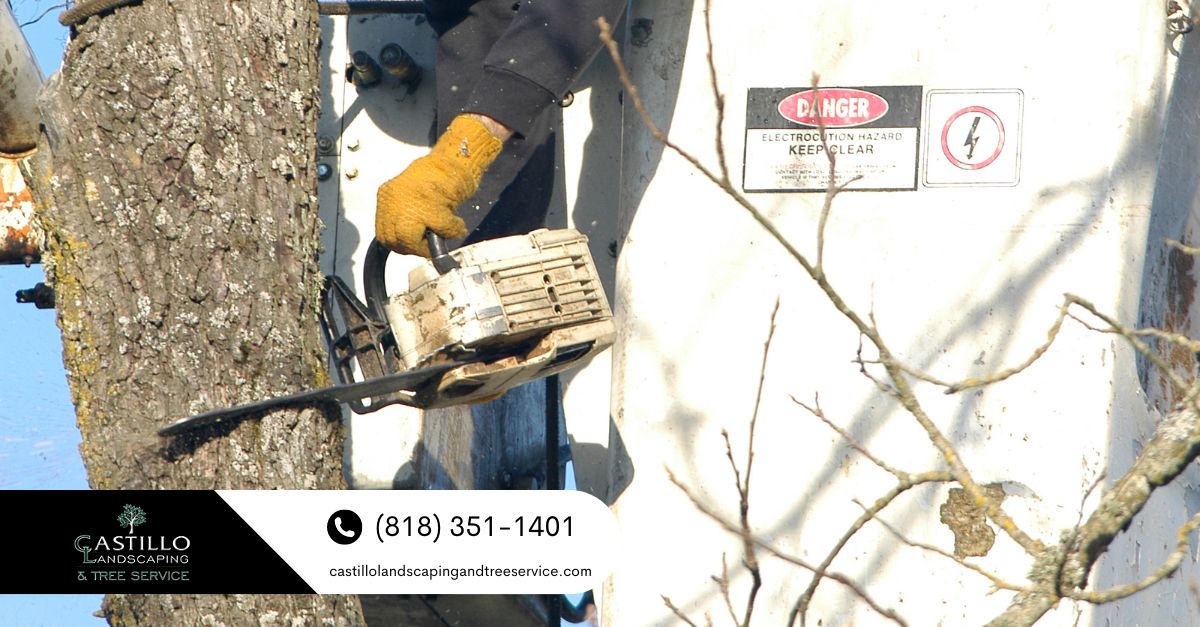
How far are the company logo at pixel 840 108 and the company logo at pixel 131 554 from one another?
1461 mm

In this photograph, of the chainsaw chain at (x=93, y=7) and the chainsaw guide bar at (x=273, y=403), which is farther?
the chainsaw chain at (x=93, y=7)

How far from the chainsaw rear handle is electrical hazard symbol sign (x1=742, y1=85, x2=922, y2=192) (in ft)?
2.06

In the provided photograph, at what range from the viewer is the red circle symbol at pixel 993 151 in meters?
2.91

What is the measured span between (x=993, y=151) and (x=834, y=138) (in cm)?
30

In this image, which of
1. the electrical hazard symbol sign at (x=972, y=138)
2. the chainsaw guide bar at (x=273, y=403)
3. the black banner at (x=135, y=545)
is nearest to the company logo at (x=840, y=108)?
the electrical hazard symbol sign at (x=972, y=138)

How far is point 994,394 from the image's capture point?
2.80 metres

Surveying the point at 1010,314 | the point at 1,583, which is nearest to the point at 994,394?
the point at 1010,314

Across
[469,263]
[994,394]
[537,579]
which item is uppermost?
[469,263]

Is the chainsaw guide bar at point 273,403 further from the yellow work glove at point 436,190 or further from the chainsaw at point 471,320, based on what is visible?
the yellow work glove at point 436,190

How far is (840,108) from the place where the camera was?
9.77ft

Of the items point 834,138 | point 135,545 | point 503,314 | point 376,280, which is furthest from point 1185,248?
point 135,545

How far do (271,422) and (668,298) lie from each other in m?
0.98

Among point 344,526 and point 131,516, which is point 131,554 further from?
point 344,526

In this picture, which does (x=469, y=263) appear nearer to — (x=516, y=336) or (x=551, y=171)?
(x=516, y=336)
